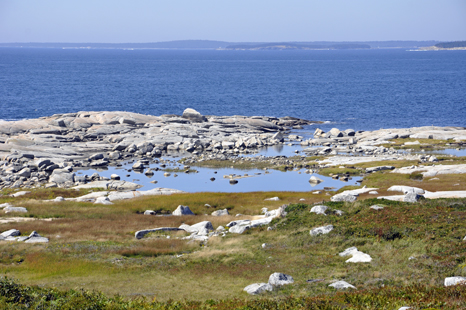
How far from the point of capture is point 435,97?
458 feet

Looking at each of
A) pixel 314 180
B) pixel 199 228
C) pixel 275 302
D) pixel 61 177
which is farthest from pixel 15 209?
pixel 314 180

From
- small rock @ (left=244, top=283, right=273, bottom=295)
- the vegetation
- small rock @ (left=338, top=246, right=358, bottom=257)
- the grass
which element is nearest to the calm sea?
the grass

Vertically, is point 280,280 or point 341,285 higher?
point 341,285

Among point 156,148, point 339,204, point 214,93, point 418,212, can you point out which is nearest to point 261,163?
point 156,148

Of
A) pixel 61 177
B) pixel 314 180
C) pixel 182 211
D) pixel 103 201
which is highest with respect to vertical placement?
pixel 182 211

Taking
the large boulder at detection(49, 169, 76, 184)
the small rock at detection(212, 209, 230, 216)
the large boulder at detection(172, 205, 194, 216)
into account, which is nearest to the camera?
the large boulder at detection(172, 205, 194, 216)

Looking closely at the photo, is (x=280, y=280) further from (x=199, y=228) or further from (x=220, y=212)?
(x=220, y=212)

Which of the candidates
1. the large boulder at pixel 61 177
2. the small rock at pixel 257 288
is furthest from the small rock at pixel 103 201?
the small rock at pixel 257 288

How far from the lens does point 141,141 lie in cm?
8300

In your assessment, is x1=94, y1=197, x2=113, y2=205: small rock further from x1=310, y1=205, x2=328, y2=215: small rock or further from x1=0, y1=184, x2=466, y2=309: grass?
x1=310, y1=205, x2=328, y2=215: small rock

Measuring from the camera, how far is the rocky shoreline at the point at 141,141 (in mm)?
66500

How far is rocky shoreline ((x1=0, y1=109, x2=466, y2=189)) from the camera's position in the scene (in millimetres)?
66500

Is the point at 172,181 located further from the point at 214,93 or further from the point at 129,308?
the point at 214,93

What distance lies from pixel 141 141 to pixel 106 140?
8032mm
